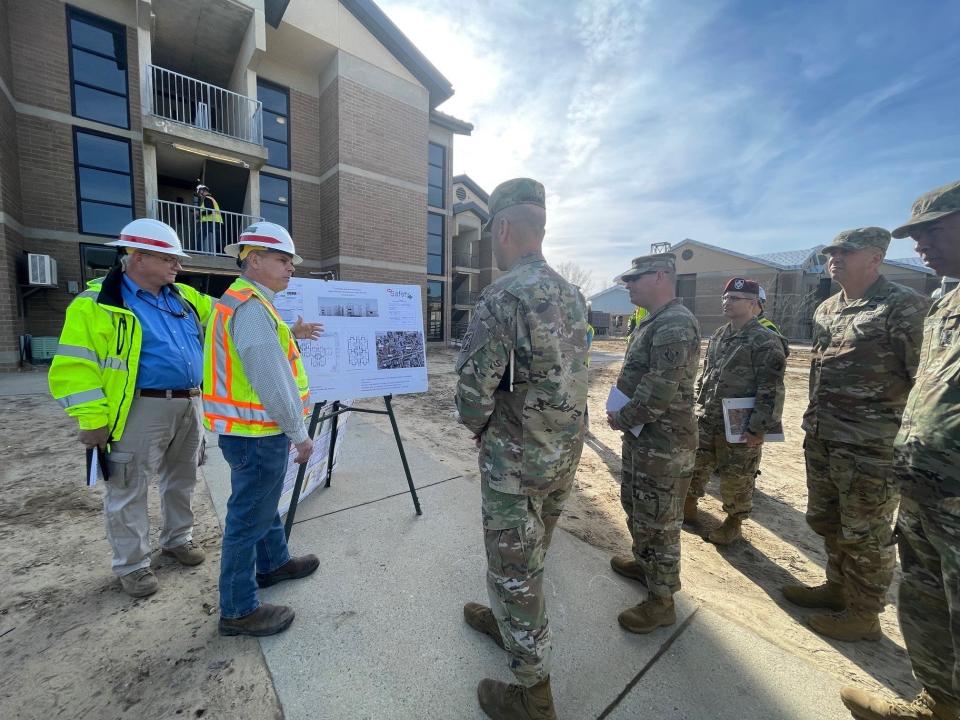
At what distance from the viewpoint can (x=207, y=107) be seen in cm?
1132

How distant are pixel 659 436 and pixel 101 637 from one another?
10.1 feet

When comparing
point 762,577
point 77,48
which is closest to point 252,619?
point 762,577

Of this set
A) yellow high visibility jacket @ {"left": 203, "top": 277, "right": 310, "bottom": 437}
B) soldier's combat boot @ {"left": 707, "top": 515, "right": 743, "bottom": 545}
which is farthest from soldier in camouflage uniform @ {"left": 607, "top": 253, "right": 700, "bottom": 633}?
yellow high visibility jacket @ {"left": 203, "top": 277, "right": 310, "bottom": 437}

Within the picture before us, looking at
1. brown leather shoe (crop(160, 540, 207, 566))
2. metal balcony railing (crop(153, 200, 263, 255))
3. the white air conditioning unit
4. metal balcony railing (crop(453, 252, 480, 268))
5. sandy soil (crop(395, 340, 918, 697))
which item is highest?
metal balcony railing (crop(453, 252, 480, 268))

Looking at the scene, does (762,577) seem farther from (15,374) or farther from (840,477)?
(15,374)

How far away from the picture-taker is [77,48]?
9680 mm

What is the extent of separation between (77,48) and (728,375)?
15367 millimetres

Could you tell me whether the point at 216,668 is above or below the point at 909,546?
below

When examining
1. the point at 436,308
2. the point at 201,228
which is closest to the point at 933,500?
the point at 201,228

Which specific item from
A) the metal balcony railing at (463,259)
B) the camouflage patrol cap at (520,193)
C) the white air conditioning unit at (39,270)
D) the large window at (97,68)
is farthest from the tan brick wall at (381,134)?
the camouflage patrol cap at (520,193)

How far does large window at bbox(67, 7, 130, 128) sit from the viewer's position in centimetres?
965

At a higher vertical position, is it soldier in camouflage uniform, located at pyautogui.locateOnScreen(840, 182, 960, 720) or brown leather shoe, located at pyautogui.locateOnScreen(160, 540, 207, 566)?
soldier in camouflage uniform, located at pyautogui.locateOnScreen(840, 182, 960, 720)

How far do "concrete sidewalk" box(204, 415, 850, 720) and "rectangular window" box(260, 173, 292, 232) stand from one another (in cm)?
1251

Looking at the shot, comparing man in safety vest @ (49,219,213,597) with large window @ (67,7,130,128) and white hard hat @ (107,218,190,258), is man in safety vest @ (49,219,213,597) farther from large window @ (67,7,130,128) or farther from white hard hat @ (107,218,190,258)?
large window @ (67,7,130,128)
